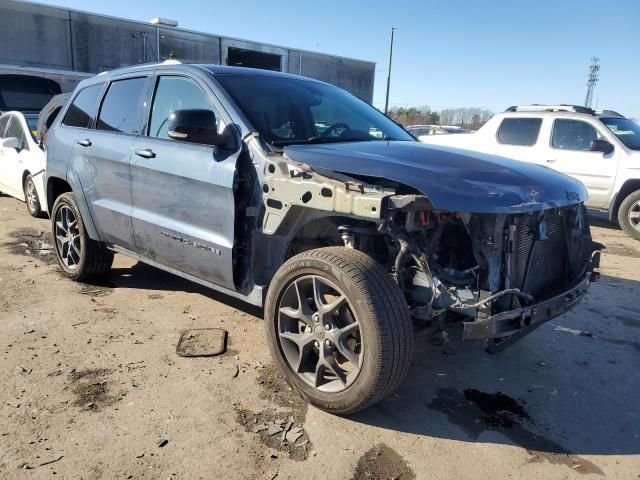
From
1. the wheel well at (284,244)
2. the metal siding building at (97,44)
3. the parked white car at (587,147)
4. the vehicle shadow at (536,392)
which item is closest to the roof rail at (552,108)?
the parked white car at (587,147)

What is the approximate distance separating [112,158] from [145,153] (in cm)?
50

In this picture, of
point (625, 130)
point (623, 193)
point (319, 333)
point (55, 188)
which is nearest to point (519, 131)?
point (625, 130)

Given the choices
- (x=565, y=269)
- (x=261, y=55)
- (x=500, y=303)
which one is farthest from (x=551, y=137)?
(x=261, y=55)

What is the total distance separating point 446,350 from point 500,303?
119 cm

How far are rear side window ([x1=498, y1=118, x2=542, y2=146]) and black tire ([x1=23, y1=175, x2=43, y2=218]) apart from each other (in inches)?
303

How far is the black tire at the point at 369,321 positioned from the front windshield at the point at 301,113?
0.94 m

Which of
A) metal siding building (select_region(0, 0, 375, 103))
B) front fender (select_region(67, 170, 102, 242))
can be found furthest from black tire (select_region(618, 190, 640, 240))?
metal siding building (select_region(0, 0, 375, 103))

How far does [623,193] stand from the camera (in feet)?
27.3

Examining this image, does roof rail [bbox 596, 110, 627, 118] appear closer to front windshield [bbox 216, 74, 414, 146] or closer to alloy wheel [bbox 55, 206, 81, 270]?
front windshield [bbox 216, 74, 414, 146]

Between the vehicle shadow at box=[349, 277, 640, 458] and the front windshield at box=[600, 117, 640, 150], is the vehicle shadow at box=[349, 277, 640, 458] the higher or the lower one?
the lower one

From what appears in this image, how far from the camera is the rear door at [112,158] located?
4.11 metres

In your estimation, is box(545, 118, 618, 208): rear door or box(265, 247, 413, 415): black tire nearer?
box(265, 247, 413, 415): black tire

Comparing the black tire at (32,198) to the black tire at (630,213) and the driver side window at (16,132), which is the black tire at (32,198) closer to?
the driver side window at (16,132)

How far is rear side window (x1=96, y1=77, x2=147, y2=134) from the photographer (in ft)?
13.6
